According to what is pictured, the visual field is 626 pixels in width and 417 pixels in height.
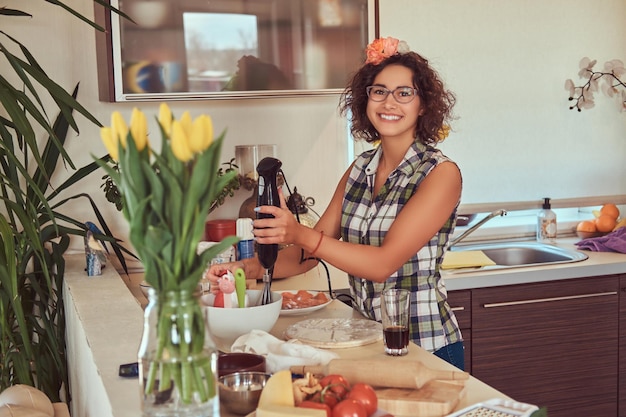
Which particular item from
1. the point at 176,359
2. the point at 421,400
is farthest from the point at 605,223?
the point at 176,359

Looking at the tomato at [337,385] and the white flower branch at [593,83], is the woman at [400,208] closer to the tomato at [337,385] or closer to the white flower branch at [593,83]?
the tomato at [337,385]

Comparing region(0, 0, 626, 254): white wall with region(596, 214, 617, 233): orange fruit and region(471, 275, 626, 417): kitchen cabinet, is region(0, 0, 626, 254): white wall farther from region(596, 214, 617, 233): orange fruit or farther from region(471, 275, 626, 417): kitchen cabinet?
region(471, 275, 626, 417): kitchen cabinet

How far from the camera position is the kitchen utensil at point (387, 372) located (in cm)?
159

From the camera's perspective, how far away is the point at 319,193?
11.7 ft

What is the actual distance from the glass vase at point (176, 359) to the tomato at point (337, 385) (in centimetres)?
32

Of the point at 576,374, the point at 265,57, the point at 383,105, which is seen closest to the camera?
the point at 383,105

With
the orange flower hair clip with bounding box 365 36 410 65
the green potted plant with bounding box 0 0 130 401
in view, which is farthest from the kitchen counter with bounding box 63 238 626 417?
the orange flower hair clip with bounding box 365 36 410 65

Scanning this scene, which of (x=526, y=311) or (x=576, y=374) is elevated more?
(x=526, y=311)

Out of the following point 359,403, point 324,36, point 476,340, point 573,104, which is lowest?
point 476,340

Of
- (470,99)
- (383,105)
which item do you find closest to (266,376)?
(383,105)

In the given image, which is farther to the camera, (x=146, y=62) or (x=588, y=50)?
(x=588, y=50)

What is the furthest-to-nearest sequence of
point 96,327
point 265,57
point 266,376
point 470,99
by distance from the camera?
point 470,99, point 265,57, point 96,327, point 266,376

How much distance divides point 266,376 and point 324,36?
1.81 m

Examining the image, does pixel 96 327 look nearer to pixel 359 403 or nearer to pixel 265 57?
pixel 359 403
